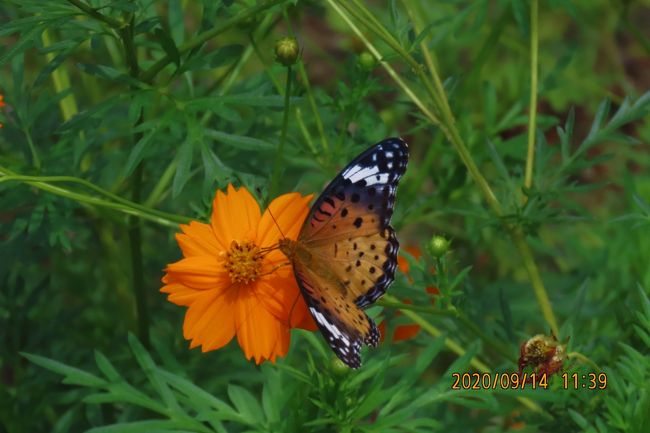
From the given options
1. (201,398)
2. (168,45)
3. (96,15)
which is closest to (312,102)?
(168,45)

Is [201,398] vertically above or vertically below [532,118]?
below

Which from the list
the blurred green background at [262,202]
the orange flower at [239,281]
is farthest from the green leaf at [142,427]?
the orange flower at [239,281]

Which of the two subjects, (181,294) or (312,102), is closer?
(181,294)

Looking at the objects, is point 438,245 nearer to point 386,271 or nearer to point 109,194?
point 386,271

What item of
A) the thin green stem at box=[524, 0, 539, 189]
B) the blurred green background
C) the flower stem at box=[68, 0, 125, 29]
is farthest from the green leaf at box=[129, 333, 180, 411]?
the thin green stem at box=[524, 0, 539, 189]

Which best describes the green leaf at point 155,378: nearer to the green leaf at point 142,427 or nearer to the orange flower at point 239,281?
the green leaf at point 142,427

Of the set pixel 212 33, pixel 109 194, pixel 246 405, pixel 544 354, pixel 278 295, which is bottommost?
pixel 544 354
